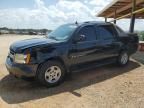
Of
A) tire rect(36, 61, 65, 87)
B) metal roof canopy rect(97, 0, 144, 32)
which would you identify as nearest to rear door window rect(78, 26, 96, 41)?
tire rect(36, 61, 65, 87)

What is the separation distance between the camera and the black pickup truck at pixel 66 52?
20.1 ft

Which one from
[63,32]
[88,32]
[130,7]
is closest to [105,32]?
[88,32]

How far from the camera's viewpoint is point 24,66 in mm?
6027

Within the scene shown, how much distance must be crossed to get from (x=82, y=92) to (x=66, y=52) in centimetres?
127

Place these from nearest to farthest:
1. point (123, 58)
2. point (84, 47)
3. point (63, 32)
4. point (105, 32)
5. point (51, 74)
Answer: point (51, 74), point (84, 47), point (63, 32), point (105, 32), point (123, 58)

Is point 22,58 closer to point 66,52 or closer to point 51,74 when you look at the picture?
point 51,74

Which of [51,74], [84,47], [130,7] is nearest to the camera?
[51,74]

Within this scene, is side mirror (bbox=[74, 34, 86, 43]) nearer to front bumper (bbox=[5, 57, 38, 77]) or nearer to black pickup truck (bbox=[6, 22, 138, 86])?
black pickup truck (bbox=[6, 22, 138, 86])

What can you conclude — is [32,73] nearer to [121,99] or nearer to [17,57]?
[17,57]

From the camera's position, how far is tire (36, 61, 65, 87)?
244 inches

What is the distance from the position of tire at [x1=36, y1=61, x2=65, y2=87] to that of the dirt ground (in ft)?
0.58

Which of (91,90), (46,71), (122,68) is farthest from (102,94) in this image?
(122,68)

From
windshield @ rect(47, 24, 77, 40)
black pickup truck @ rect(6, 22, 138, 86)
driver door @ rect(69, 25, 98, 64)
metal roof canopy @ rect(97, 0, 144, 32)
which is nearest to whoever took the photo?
black pickup truck @ rect(6, 22, 138, 86)

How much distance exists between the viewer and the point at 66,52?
6.66 meters
